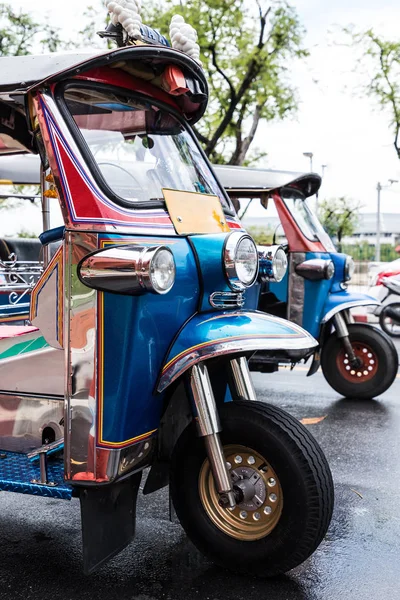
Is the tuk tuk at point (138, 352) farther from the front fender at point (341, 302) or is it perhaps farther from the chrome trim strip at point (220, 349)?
the front fender at point (341, 302)

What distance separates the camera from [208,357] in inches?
103

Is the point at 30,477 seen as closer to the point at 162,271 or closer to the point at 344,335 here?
the point at 162,271

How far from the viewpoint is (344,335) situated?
246 inches

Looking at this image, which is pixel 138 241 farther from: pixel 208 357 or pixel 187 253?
pixel 208 357

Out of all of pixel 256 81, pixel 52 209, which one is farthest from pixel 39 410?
pixel 256 81

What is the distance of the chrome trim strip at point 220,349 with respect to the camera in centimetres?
260

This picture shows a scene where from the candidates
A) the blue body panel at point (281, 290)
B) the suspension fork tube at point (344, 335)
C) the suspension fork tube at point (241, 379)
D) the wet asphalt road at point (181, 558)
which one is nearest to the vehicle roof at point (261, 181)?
the blue body panel at point (281, 290)

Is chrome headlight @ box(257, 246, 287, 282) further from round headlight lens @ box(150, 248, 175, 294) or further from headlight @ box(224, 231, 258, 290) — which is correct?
round headlight lens @ box(150, 248, 175, 294)

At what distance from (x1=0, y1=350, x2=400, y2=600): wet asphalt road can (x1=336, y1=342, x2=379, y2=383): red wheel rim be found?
1874 millimetres

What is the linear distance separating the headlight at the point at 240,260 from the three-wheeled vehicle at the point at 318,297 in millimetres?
3266

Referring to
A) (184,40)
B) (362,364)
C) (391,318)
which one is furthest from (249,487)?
(391,318)

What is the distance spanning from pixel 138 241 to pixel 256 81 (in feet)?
45.1

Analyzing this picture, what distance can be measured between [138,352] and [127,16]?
1.53 metres

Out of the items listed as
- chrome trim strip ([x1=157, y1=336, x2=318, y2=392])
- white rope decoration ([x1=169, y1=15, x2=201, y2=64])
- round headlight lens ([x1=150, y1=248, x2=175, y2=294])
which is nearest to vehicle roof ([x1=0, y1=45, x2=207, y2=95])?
white rope decoration ([x1=169, y1=15, x2=201, y2=64])
